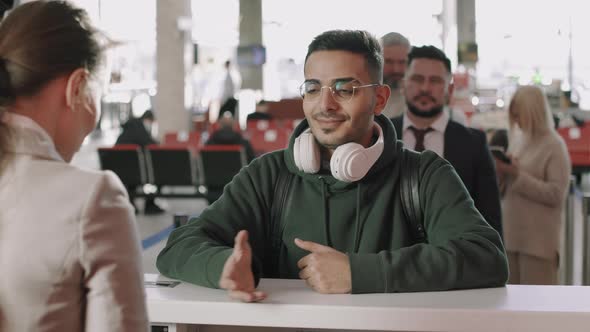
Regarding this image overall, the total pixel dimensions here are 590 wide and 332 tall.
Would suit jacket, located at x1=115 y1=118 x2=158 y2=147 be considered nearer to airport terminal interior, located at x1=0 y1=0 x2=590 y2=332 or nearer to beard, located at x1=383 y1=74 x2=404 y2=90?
airport terminal interior, located at x1=0 y1=0 x2=590 y2=332

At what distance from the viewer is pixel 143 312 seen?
1208mm

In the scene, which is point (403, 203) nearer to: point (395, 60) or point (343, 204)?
point (343, 204)

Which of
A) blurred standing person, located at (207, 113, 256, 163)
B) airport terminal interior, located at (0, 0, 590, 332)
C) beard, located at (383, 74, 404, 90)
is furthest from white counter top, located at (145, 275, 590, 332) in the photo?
airport terminal interior, located at (0, 0, 590, 332)

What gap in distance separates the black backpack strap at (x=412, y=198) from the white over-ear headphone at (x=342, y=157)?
0.32 ft

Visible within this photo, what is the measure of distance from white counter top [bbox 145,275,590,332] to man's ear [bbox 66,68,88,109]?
62 centimetres

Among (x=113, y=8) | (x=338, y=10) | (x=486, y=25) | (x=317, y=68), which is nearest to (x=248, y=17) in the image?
(x=338, y=10)

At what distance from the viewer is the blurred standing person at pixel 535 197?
164 inches

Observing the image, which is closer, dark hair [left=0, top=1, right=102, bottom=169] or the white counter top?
dark hair [left=0, top=1, right=102, bottom=169]

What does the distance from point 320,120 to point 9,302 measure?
105 centimetres

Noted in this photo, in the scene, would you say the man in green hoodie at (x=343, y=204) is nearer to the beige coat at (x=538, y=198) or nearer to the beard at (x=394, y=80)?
the beard at (x=394, y=80)

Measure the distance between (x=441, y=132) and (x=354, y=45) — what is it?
139 centimetres

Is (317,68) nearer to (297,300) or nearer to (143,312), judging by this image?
(297,300)

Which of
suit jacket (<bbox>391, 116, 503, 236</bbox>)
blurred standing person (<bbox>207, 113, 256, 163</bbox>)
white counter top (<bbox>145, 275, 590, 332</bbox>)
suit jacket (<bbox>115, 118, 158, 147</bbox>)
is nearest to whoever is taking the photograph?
white counter top (<bbox>145, 275, 590, 332</bbox>)

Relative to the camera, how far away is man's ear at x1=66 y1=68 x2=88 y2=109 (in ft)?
4.06
